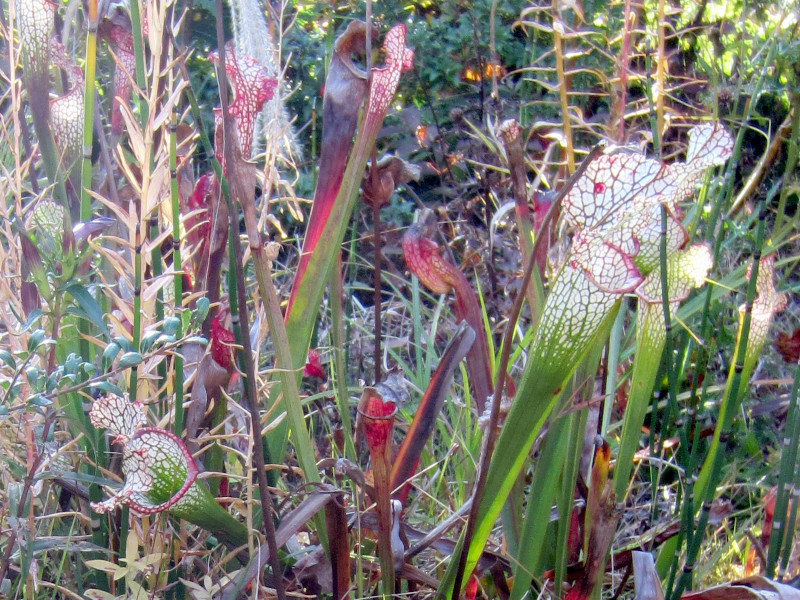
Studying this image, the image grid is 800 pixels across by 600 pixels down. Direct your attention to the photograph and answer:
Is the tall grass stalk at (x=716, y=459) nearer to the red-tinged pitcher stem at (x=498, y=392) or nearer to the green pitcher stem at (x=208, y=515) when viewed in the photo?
A: the red-tinged pitcher stem at (x=498, y=392)

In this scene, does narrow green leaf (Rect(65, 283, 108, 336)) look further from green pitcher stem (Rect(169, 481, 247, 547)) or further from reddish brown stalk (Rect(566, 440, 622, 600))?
→ reddish brown stalk (Rect(566, 440, 622, 600))

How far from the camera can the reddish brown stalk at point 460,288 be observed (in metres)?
0.83

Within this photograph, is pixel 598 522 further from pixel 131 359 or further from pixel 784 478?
pixel 131 359

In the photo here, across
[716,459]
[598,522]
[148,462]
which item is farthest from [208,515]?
[716,459]

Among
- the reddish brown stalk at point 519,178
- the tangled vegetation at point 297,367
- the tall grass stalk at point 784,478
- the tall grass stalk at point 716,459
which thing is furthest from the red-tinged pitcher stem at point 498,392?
the tall grass stalk at point 784,478

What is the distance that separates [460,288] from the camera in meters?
0.85

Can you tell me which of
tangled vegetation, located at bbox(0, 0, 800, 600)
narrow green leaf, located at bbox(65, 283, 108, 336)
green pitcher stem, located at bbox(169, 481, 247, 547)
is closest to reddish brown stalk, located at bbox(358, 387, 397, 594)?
tangled vegetation, located at bbox(0, 0, 800, 600)

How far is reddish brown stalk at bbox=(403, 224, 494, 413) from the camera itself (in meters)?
0.83

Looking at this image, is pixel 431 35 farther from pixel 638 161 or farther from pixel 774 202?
pixel 638 161

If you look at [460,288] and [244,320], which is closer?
[244,320]

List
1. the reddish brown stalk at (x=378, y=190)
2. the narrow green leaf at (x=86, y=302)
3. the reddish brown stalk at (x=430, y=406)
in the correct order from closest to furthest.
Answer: the narrow green leaf at (x=86, y=302) < the reddish brown stalk at (x=430, y=406) < the reddish brown stalk at (x=378, y=190)

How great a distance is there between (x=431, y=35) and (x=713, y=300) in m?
1.43

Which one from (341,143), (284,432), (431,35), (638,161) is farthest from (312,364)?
(431,35)

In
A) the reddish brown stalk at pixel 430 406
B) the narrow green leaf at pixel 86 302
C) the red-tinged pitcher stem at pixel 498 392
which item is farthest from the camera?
the reddish brown stalk at pixel 430 406
